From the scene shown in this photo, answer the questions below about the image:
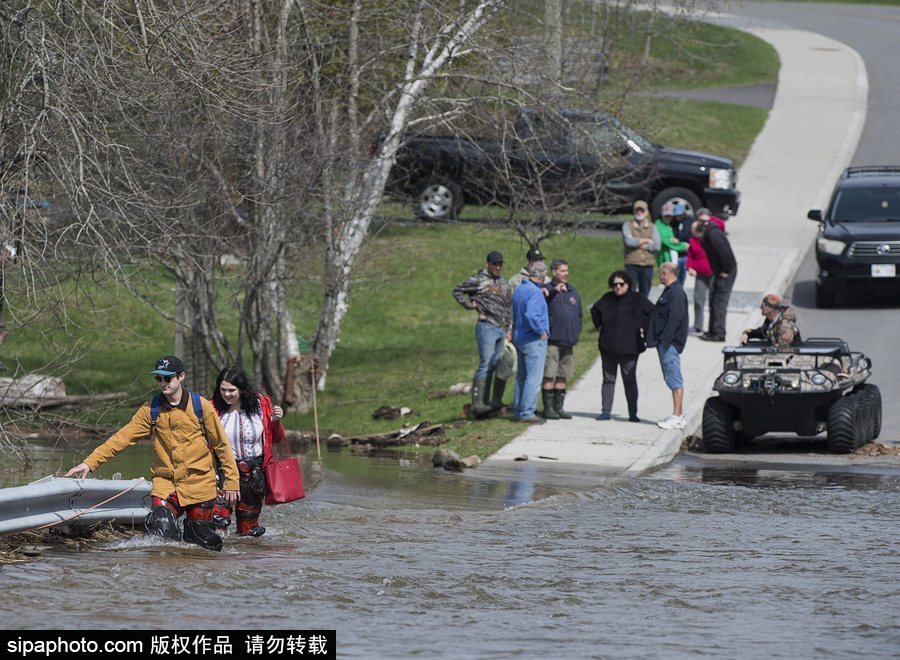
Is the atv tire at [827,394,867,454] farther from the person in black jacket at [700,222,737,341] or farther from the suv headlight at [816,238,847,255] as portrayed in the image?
the suv headlight at [816,238,847,255]

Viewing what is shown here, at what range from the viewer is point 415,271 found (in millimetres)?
27250

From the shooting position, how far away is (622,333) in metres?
18.2

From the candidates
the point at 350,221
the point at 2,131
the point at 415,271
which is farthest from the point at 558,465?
the point at 415,271

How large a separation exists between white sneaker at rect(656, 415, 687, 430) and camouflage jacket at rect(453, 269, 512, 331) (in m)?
2.15

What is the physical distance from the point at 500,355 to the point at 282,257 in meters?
3.03

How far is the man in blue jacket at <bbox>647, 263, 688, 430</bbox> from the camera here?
709 inches

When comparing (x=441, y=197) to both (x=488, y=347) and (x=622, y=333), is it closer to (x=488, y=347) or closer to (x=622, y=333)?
(x=488, y=347)

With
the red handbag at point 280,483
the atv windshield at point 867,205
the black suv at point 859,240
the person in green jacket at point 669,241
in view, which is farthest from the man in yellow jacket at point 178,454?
the atv windshield at point 867,205

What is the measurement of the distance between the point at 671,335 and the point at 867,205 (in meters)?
8.05

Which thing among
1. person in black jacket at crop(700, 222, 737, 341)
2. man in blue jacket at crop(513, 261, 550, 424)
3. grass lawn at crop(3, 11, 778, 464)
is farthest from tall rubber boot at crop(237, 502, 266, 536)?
person in black jacket at crop(700, 222, 737, 341)

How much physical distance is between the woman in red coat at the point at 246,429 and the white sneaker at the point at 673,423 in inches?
267

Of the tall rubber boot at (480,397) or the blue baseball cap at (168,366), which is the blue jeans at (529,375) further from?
the blue baseball cap at (168,366)

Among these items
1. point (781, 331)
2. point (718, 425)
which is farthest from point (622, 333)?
point (781, 331)

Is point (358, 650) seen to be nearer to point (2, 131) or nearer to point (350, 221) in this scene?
point (2, 131)
